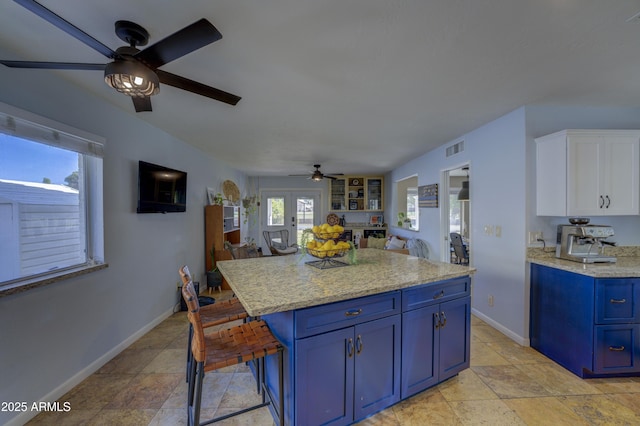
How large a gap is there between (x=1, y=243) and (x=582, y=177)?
446 centimetres

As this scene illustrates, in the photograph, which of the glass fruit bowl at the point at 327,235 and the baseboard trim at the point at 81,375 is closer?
the baseboard trim at the point at 81,375

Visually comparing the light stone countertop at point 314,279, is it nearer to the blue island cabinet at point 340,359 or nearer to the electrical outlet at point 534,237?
the blue island cabinet at point 340,359

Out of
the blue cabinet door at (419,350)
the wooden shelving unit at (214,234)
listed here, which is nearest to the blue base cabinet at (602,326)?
the blue cabinet door at (419,350)

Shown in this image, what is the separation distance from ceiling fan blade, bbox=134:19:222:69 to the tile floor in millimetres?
2178

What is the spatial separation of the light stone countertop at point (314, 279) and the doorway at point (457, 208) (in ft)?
6.50

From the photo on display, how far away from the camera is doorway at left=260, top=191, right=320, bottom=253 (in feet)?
25.2

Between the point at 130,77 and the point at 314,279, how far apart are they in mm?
1531

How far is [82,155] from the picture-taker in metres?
2.26

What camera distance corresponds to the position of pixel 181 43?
1.24 metres

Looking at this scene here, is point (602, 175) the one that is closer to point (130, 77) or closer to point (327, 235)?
point (327, 235)

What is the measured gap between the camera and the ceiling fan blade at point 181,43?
A: 1162 millimetres

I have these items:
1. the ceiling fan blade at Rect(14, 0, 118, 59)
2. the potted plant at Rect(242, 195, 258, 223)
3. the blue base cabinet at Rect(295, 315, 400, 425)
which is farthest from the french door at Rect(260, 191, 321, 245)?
the ceiling fan blade at Rect(14, 0, 118, 59)

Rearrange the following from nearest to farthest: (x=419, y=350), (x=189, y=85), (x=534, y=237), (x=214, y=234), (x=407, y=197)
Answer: (x=189, y=85), (x=419, y=350), (x=534, y=237), (x=214, y=234), (x=407, y=197)

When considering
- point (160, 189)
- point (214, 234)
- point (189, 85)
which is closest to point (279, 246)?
point (214, 234)
